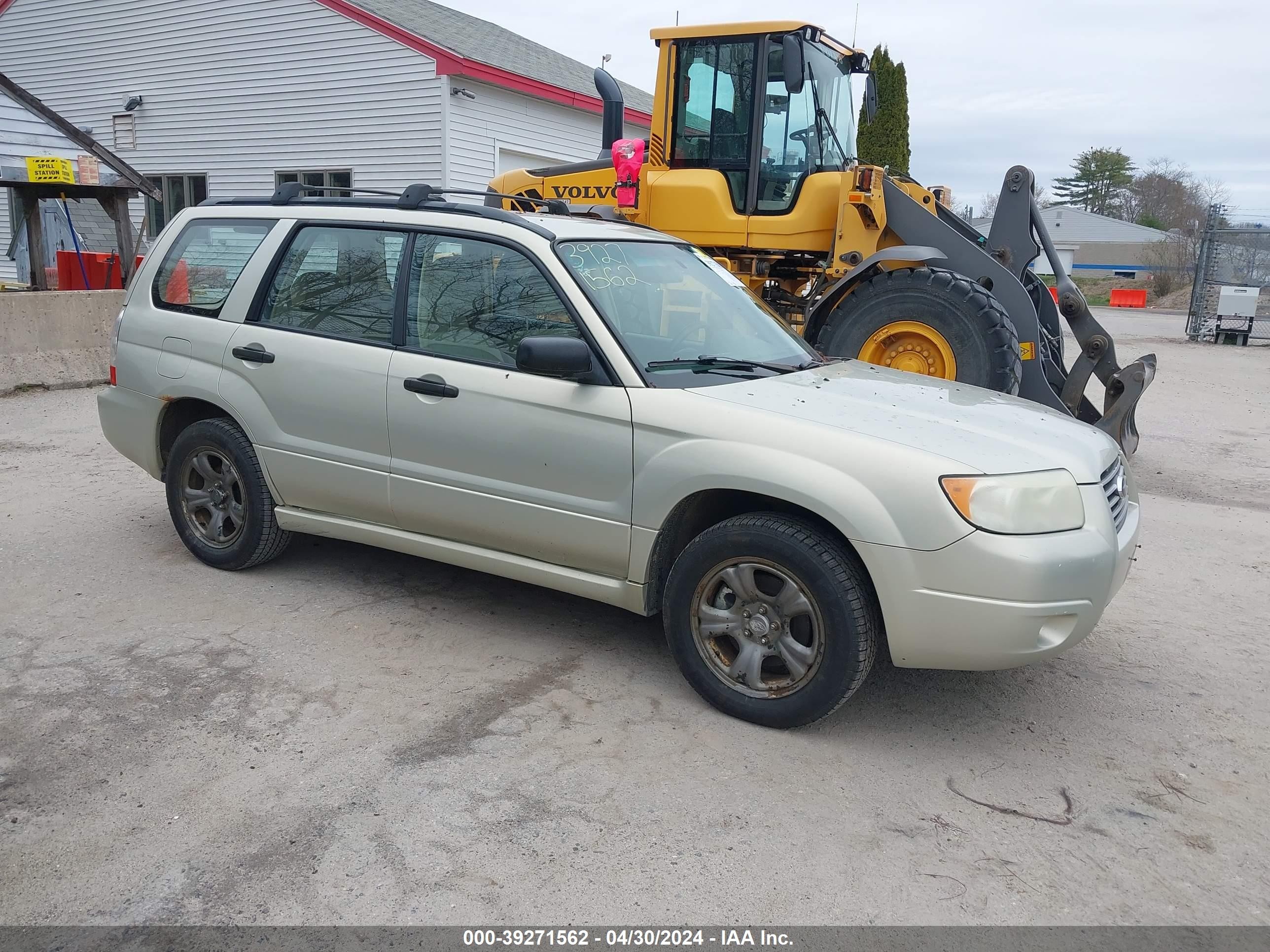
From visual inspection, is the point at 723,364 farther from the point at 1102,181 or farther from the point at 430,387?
the point at 1102,181

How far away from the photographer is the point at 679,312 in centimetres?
452

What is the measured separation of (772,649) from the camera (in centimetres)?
371

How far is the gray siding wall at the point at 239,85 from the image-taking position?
621 inches

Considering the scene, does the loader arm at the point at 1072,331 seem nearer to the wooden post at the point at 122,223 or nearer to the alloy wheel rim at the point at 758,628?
the alloy wheel rim at the point at 758,628

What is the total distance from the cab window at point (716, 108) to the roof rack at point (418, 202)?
3.79 metres

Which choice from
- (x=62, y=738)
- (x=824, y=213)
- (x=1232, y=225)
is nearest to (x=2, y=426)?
(x=62, y=738)

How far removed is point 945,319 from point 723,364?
151 inches

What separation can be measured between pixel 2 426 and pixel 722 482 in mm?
7909

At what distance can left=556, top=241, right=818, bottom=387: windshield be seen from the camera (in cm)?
414

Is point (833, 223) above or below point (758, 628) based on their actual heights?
above

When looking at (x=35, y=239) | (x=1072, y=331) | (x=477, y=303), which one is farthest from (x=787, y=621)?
(x=35, y=239)

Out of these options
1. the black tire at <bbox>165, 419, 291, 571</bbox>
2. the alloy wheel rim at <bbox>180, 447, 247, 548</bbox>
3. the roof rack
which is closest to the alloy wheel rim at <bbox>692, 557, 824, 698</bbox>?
the roof rack

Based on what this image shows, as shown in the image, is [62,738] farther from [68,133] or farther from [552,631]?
[68,133]

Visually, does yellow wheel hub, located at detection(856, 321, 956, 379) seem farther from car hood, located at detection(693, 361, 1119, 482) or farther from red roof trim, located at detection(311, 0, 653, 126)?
red roof trim, located at detection(311, 0, 653, 126)
